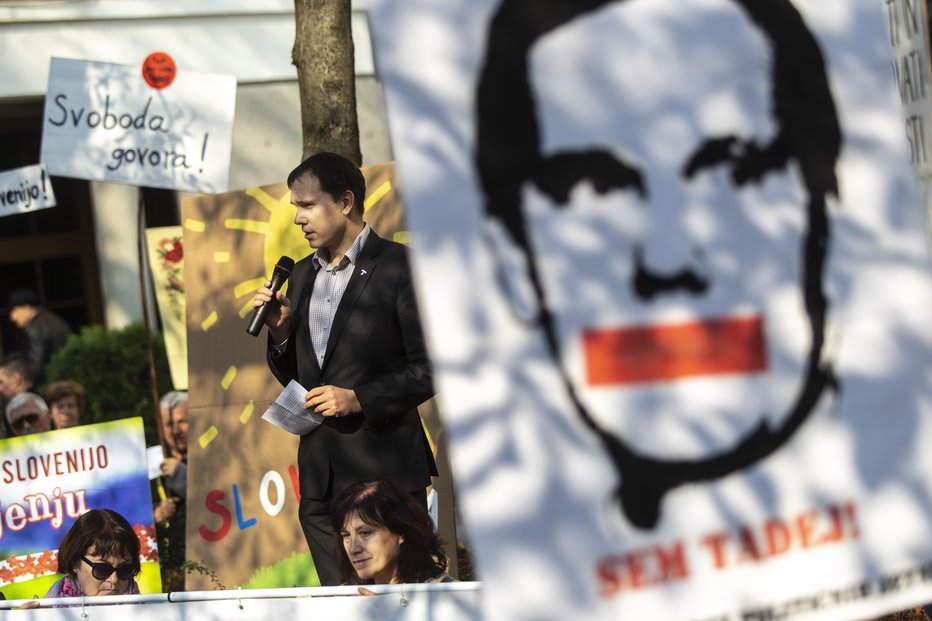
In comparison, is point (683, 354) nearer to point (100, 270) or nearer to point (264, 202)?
point (264, 202)

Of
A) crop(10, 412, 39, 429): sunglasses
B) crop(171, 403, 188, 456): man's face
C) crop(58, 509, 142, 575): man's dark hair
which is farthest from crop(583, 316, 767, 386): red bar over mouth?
crop(10, 412, 39, 429): sunglasses

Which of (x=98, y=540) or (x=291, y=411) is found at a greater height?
(x=291, y=411)

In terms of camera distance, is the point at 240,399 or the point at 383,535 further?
the point at 240,399

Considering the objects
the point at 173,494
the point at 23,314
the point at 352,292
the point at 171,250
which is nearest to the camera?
the point at 352,292

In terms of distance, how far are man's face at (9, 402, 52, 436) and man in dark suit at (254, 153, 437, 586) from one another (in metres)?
3.08

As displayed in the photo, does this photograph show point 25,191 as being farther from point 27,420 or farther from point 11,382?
point 27,420

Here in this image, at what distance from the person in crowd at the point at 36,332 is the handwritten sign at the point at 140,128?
4409 mm

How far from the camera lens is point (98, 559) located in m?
5.00

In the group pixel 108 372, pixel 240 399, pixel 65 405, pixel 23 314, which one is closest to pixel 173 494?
pixel 65 405

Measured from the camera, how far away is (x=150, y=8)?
13266mm

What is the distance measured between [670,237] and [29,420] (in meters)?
5.75

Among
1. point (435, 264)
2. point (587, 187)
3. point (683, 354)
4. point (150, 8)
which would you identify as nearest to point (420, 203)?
point (435, 264)

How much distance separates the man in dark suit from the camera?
165 inches

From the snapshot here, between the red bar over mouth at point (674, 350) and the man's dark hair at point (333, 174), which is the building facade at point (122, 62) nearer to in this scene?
the man's dark hair at point (333, 174)
